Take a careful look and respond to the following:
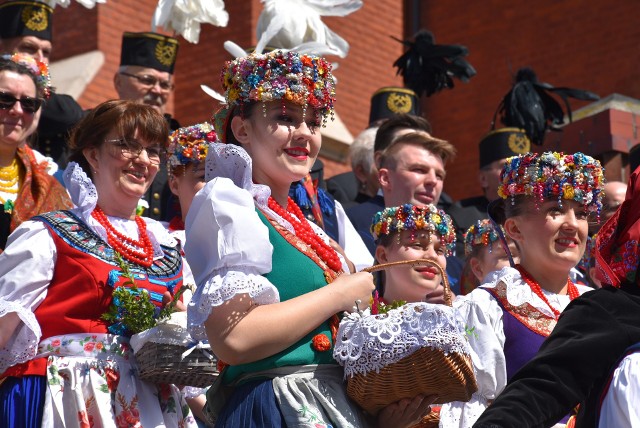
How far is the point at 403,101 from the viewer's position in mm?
10266

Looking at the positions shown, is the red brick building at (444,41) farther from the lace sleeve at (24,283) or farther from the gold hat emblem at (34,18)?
the lace sleeve at (24,283)

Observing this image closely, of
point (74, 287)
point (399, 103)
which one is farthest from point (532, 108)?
point (74, 287)

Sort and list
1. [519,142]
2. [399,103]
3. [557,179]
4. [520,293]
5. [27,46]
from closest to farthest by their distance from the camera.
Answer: [520,293] → [557,179] → [27,46] → [519,142] → [399,103]

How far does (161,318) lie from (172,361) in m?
0.18

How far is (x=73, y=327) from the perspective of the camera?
5.19 m

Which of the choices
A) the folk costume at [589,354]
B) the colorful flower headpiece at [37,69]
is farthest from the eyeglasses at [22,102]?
the folk costume at [589,354]

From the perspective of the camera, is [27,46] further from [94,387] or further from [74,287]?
[94,387]

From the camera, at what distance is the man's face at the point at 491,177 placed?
368 inches

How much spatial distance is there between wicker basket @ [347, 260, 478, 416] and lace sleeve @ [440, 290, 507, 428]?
1.21 metres

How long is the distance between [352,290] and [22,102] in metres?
2.94

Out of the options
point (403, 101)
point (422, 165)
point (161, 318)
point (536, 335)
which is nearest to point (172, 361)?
point (161, 318)

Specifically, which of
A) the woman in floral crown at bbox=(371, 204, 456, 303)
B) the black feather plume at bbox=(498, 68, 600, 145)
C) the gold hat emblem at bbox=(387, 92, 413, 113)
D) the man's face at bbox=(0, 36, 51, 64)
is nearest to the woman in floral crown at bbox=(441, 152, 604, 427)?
the woman in floral crown at bbox=(371, 204, 456, 303)

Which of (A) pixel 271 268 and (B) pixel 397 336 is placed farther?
(A) pixel 271 268

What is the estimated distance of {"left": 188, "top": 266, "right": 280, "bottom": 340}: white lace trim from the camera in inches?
158
